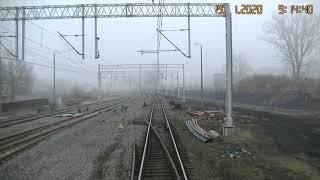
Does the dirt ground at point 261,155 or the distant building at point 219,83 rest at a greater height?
the distant building at point 219,83

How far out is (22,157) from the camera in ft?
51.7

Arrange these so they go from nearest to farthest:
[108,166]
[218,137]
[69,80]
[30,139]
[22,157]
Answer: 1. [108,166]
2. [22,157]
3. [30,139]
4. [218,137]
5. [69,80]

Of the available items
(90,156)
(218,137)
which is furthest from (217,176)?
(218,137)

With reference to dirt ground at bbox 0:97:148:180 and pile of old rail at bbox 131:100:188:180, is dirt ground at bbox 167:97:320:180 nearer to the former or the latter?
pile of old rail at bbox 131:100:188:180

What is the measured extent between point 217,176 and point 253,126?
1820 cm

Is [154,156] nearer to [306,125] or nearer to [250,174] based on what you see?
[250,174]

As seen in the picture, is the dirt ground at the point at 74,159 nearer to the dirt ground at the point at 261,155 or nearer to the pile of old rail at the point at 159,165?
the pile of old rail at the point at 159,165

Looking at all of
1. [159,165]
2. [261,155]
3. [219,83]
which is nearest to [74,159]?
[159,165]

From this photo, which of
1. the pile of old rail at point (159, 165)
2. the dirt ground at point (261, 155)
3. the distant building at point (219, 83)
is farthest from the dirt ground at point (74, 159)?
the distant building at point (219, 83)

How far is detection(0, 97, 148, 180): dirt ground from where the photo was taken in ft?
41.6

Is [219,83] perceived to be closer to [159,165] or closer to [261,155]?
[261,155]

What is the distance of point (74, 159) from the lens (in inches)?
607

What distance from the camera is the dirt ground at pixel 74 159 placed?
12.7 m

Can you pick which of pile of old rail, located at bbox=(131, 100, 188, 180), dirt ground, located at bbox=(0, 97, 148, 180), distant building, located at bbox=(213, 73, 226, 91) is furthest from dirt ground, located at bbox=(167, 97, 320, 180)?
distant building, located at bbox=(213, 73, 226, 91)
